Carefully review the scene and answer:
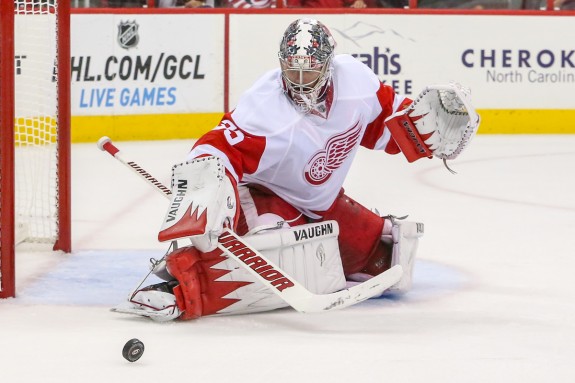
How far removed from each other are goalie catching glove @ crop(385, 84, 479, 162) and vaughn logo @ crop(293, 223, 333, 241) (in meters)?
0.35

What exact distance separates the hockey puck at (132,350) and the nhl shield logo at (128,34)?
4.88 m

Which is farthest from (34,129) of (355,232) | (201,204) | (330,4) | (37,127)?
(330,4)

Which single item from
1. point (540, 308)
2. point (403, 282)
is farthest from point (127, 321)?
point (540, 308)

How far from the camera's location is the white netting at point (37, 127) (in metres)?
4.40

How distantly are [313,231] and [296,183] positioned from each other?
15 cm

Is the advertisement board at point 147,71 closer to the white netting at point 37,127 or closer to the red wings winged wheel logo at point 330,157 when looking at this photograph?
the white netting at point 37,127

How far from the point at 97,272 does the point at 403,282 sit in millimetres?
1003

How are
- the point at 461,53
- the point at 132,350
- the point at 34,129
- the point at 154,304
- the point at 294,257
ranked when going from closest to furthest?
the point at 132,350, the point at 154,304, the point at 294,257, the point at 34,129, the point at 461,53

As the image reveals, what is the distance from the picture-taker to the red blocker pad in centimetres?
351

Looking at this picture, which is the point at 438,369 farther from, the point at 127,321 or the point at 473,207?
the point at 473,207

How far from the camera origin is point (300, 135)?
332 cm

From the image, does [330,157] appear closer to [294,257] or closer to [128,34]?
[294,257]

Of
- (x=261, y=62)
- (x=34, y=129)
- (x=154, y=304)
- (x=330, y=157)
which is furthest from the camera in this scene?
(x=261, y=62)

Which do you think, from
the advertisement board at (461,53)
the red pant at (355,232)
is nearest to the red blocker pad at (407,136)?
the red pant at (355,232)
